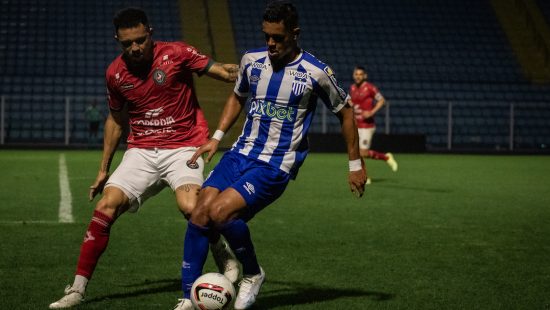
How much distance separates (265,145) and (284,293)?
1.08m

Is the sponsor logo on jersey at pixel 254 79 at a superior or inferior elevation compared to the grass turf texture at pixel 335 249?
superior

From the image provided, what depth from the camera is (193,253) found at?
4969mm

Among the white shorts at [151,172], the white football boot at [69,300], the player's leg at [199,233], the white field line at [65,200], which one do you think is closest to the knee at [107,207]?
the white shorts at [151,172]

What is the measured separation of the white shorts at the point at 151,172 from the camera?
550 centimetres

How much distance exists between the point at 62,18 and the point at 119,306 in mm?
27886

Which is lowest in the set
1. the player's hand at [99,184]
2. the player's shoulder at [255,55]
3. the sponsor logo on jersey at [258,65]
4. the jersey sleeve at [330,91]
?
the player's hand at [99,184]

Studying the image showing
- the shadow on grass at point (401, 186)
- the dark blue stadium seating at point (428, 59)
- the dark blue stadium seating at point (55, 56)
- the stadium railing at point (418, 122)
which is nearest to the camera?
the shadow on grass at point (401, 186)

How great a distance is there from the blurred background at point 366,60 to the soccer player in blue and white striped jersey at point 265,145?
21.7 m

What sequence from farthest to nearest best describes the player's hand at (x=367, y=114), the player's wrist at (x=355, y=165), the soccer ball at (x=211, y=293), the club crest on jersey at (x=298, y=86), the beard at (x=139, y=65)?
the player's hand at (x=367, y=114)
the beard at (x=139, y=65)
the player's wrist at (x=355, y=165)
the club crest on jersey at (x=298, y=86)
the soccer ball at (x=211, y=293)

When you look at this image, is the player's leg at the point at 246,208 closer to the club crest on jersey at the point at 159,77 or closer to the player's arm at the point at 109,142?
the club crest on jersey at the point at 159,77

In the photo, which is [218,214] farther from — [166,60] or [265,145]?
[166,60]

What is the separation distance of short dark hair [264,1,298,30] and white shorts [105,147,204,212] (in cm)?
121

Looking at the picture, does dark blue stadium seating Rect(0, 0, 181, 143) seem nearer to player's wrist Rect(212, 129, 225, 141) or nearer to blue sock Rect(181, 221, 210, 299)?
player's wrist Rect(212, 129, 225, 141)

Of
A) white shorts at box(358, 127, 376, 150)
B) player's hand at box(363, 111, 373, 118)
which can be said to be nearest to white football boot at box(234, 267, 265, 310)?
player's hand at box(363, 111, 373, 118)
